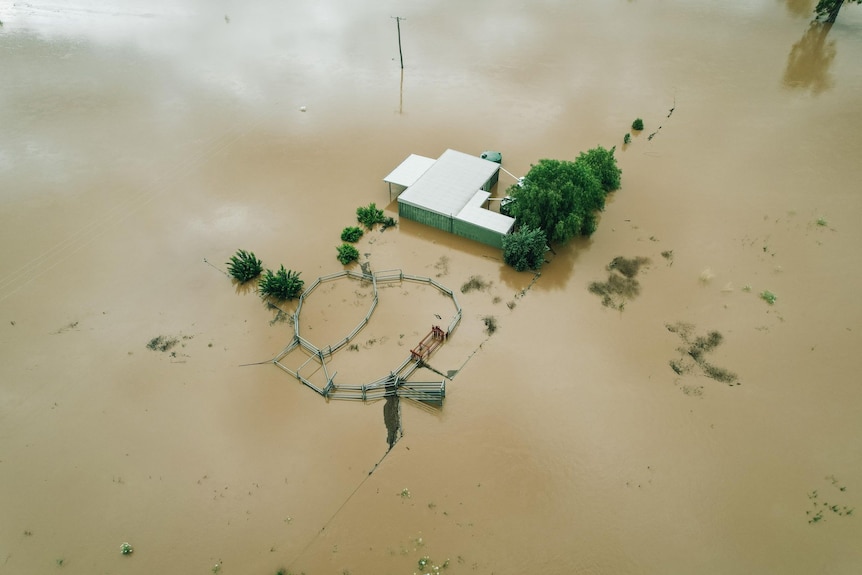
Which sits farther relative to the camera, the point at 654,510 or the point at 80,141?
the point at 80,141

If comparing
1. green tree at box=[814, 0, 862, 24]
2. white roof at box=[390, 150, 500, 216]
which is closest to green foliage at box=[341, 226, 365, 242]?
white roof at box=[390, 150, 500, 216]

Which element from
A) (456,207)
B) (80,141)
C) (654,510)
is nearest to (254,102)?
(80,141)

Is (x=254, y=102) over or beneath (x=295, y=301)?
over

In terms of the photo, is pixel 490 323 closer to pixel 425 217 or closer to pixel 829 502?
pixel 425 217

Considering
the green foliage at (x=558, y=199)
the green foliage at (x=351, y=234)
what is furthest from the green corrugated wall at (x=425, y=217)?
the green foliage at (x=558, y=199)

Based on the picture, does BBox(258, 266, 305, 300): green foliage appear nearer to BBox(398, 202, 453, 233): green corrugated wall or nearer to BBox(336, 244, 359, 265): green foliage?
BBox(336, 244, 359, 265): green foliage

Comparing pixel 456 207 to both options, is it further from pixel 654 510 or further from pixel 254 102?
pixel 254 102

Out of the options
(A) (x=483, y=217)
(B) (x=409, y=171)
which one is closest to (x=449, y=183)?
(B) (x=409, y=171)
